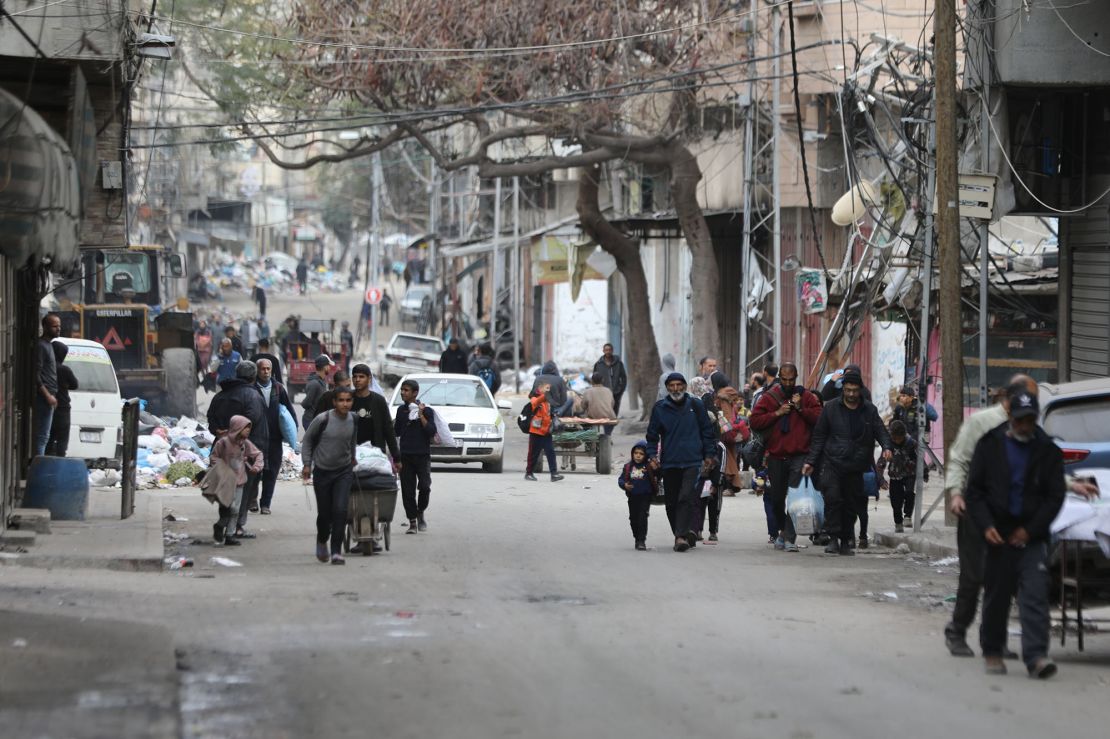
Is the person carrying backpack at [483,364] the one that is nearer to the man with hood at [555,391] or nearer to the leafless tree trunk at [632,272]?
the leafless tree trunk at [632,272]

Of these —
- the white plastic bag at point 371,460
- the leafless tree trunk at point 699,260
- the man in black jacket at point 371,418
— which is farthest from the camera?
the leafless tree trunk at point 699,260

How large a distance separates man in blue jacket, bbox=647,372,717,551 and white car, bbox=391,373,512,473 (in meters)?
9.26

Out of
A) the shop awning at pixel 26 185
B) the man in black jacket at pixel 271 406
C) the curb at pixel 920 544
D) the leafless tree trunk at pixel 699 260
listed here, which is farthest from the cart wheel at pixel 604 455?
the shop awning at pixel 26 185

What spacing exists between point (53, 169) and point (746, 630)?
544 cm

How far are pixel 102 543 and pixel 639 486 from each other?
197 inches

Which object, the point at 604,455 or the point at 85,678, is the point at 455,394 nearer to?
Answer: the point at 604,455

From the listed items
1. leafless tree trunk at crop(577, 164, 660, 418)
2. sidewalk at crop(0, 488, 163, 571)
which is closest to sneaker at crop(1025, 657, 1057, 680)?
sidewalk at crop(0, 488, 163, 571)

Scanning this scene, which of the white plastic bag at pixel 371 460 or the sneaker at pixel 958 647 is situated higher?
the white plastic bag at pixel 371 460

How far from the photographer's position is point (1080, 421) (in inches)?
497

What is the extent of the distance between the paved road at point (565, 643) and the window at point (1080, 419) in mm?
1645

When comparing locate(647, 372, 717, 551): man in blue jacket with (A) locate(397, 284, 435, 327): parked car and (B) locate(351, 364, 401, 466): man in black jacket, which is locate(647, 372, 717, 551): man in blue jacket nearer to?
(B) locate(351, 364, 401, 466): man in black jacket

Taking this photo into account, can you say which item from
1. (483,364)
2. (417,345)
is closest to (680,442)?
(483,364)

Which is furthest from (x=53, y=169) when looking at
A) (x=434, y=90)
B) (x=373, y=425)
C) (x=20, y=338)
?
(x=434, y=90)

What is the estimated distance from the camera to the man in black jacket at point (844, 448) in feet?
50.4
